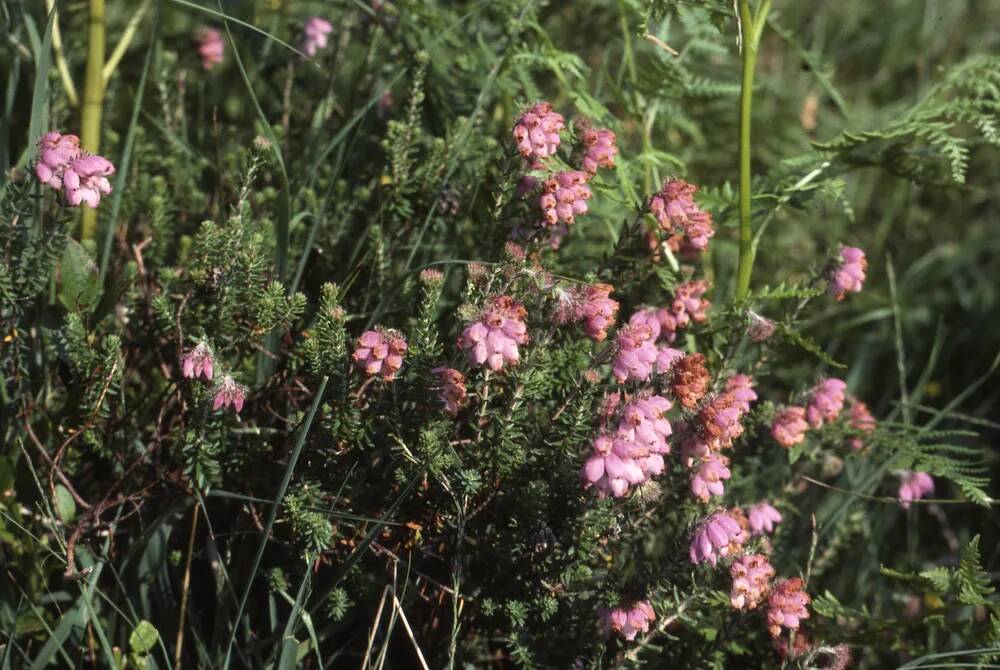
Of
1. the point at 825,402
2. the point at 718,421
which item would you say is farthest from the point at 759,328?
the point at 718,421

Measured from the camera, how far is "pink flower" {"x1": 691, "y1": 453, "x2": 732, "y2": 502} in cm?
233

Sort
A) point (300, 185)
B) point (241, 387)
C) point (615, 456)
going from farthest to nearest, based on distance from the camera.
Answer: point (300, 185) < point (241, 387) < point (615, 456)

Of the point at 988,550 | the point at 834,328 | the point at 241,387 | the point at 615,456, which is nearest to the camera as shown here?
the point at 615,456

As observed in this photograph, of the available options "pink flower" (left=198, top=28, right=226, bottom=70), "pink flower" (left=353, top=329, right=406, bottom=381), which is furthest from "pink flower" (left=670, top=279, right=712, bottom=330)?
"pink flower" (left=198, top=28, right=226, bottom=70)

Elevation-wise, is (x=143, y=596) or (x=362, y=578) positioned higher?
(x=362, y=578)

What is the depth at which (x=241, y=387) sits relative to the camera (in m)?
2.33

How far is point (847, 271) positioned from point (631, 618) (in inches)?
42.1

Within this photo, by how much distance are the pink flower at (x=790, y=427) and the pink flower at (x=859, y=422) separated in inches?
12.5

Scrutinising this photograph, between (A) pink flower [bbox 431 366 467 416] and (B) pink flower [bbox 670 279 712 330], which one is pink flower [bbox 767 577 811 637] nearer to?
(B) pink flower [bbox 670 279 712 330]

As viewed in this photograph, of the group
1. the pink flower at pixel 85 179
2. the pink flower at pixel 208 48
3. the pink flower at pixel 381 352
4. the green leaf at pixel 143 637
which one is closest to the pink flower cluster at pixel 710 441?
the pink flower at pixel 381 352

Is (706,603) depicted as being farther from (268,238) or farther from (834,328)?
(834,328)

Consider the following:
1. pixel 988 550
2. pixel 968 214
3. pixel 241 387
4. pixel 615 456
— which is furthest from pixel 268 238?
pixel 968 214

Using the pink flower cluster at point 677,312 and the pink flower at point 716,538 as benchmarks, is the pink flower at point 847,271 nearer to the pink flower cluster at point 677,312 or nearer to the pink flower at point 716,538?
the pink flower cluster at point 677,312

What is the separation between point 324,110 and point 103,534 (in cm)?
149
